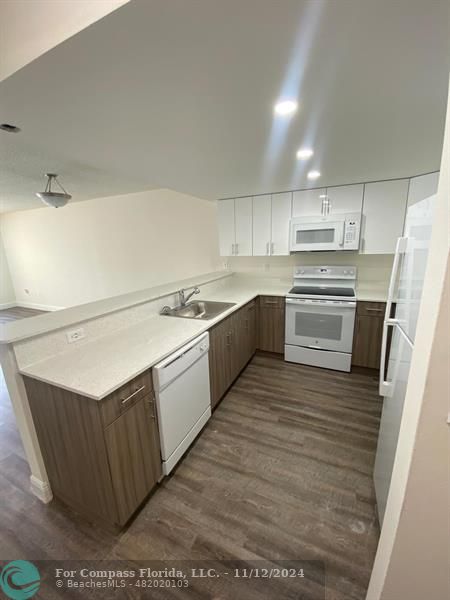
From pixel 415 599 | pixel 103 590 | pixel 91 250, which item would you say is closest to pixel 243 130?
pixel 415 599

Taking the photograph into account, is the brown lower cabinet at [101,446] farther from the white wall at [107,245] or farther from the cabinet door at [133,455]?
the white wall at [107,245]

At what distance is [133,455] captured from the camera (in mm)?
1382

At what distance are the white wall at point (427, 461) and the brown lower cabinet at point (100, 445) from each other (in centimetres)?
120

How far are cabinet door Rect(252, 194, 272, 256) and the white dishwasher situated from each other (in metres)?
1.85

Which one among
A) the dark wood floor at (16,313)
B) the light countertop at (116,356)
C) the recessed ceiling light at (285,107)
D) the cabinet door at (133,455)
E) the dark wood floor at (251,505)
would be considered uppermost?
the recessed ceiling light at (285,107)

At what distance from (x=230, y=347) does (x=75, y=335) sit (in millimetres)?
1478

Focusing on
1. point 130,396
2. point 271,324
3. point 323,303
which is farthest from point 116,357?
point 323,303

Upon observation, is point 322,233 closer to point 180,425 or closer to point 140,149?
point 140,149

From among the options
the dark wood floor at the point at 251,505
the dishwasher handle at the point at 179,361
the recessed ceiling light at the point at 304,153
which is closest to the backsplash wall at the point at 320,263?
the recessed ceiling light at the point at 304,153

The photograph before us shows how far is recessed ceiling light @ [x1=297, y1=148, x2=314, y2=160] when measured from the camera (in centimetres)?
184

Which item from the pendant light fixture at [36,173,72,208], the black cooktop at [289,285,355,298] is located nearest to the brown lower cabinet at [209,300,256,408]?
the black cooktop at [289,285,355,298]

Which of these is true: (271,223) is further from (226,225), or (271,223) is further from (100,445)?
(100,445)

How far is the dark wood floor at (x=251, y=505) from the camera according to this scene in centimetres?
132

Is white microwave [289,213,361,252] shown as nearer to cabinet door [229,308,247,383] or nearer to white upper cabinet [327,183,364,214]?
white upper cabinet [327,183,364,214]
